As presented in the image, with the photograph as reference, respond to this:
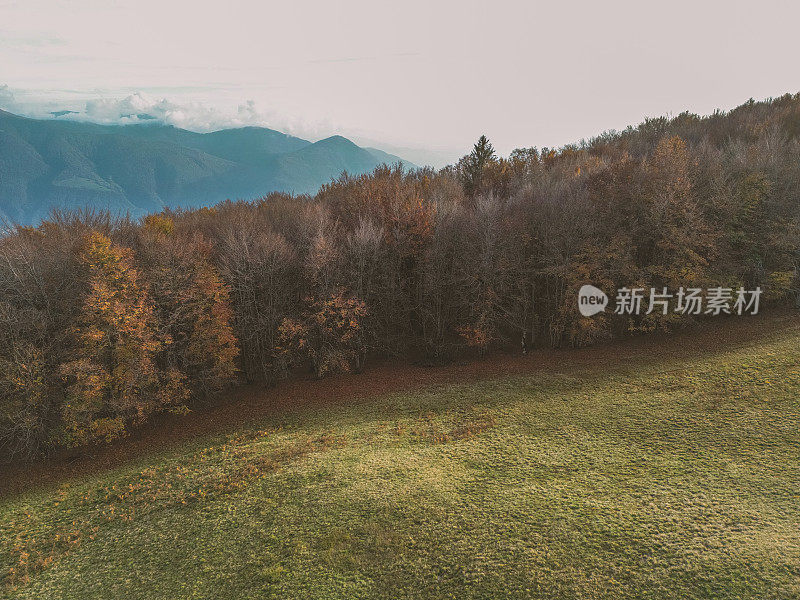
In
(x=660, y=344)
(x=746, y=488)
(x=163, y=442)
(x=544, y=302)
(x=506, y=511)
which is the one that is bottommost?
(x=163, y=442)

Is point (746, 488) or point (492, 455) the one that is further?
point (492, 455)

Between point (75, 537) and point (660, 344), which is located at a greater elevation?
point (660, 344)

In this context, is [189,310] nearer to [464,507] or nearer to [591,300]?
[464,507]

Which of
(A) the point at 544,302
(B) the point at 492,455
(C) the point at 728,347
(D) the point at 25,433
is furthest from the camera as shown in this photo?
(A) the point at 544,302

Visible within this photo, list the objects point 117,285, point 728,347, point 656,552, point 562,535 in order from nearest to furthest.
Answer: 1. point 656,552
2. point 562,535
3. point 117,285
4. point 728,347

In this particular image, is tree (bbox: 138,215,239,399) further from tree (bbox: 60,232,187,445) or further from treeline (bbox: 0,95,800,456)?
tree (bbox: 60,232,187,445)

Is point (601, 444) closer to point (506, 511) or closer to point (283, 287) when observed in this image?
point (506, 511)

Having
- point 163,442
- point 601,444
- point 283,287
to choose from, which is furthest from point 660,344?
point 163,442
